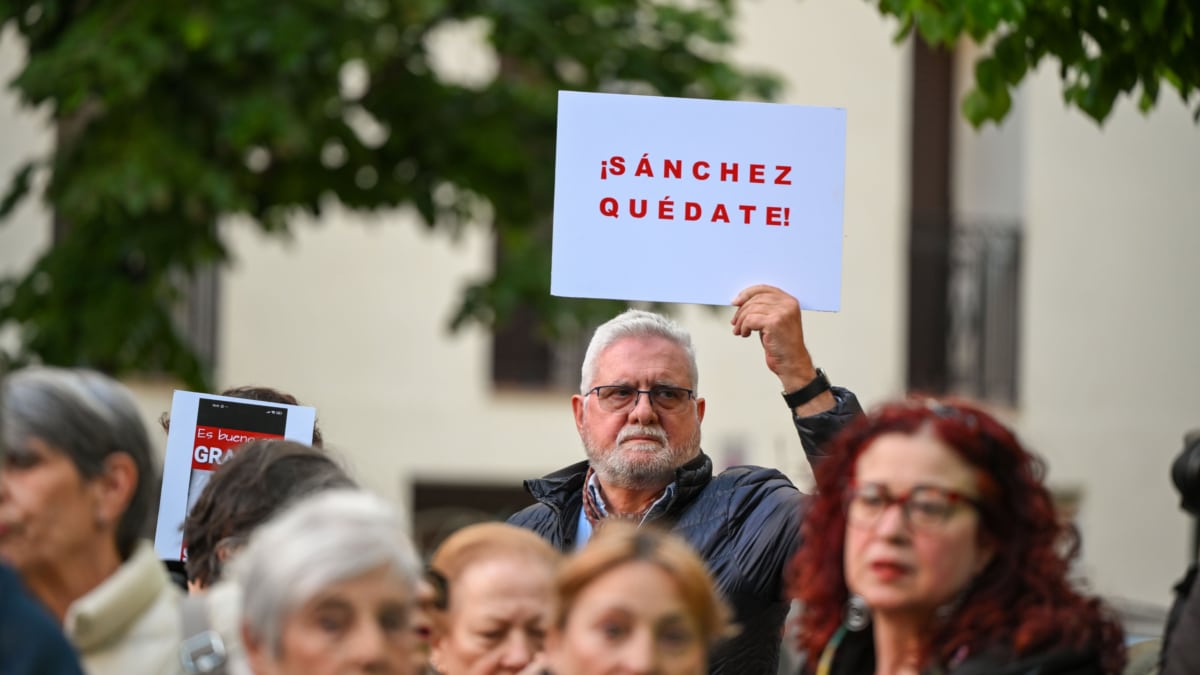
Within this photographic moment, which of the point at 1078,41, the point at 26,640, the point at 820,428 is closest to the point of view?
the point at 26,640

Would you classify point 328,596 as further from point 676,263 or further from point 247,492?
point 676,263

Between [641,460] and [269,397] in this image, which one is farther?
[269,397]

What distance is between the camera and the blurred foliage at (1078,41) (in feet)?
20.5

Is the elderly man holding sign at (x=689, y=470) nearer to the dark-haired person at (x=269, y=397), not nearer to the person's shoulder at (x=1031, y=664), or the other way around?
the dark-haired person at (x=269, y=397)

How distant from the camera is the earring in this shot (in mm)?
3721

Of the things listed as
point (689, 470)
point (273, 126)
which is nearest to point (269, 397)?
point (689, 470)

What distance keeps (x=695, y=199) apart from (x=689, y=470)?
2.21 feet

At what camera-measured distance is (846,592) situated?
12.3 ft

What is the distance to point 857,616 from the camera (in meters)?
3.73

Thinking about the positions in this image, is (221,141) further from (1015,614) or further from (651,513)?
(1015,614)

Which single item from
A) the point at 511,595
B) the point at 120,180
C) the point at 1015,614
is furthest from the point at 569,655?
the point at 120,180

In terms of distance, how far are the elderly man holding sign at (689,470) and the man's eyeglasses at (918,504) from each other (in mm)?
1145

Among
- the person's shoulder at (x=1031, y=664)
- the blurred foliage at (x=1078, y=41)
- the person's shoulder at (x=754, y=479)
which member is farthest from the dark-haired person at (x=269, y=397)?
the blurred foliage at (x=1078, y=41)

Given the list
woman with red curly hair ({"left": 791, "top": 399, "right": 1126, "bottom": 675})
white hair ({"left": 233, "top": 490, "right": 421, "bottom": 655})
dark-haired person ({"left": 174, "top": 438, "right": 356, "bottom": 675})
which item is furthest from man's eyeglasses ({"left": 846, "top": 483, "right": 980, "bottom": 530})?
dark-haired person ({"left": 174, "top": 438, "right": 356, "bottom": 675})
